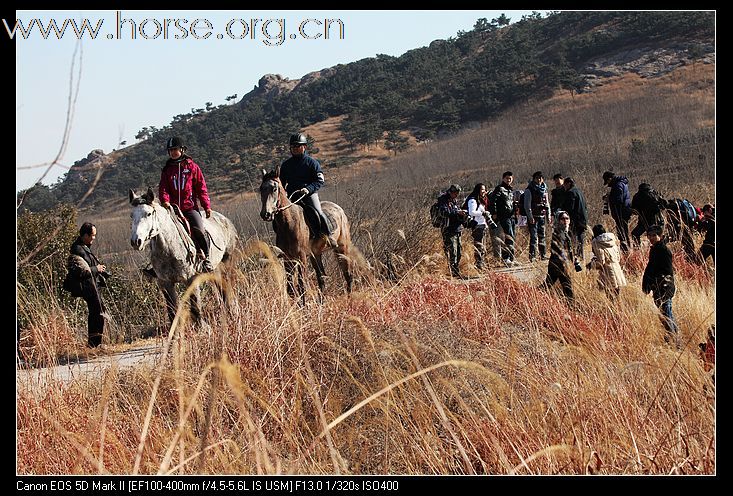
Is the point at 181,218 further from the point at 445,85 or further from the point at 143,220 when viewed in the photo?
the point at 445,85

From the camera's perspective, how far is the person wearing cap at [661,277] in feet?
25.1

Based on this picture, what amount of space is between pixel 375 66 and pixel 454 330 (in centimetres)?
7688

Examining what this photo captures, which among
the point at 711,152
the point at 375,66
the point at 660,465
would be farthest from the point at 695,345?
the point at 375,66

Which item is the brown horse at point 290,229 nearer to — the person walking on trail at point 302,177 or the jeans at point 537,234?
the person walking on trail at point 302,177

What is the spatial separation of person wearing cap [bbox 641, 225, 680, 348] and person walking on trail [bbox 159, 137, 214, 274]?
201 inches

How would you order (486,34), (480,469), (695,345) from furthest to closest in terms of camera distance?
1. (486,34)
2. (695,345)
3. (480,469)

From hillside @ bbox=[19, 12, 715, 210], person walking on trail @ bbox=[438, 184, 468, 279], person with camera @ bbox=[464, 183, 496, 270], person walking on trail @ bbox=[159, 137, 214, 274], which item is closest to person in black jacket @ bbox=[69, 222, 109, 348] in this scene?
person walking on trail @ bbox=[159, 137, 214, 274]

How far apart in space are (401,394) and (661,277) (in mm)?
3691

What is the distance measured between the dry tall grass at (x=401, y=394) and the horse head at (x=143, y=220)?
124 cm

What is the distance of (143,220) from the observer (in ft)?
27.0

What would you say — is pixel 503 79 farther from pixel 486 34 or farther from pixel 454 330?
pixel 454 330

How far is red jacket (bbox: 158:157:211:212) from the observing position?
29.9ft

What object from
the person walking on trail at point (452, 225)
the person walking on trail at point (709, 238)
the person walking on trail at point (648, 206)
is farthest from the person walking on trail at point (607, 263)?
the person walking on trail at point (452, 225)
